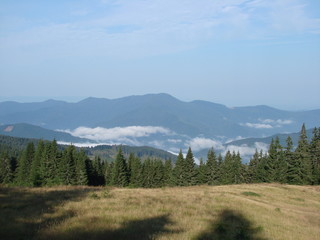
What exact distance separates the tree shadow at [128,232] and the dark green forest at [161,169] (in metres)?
57.8

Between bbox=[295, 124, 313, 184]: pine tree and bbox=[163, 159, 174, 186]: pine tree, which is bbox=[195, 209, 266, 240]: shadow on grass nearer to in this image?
bbox=[295, 124, 313, 184]: pine tree

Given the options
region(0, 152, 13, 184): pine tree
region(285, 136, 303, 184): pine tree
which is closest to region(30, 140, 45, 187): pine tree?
region(0, 152, 13, 184): pine tree

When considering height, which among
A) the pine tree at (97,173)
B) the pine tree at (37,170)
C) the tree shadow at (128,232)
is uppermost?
the tree shadow at (128,232)

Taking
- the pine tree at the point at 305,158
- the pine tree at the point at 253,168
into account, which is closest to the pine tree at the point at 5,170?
the pine tree at the point at 253,168

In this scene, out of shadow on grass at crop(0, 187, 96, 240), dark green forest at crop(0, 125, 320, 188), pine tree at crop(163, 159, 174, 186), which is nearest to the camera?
shadow on grass at crop(0, 187, 96, 240)

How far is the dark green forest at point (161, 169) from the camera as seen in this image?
79188 millimetres

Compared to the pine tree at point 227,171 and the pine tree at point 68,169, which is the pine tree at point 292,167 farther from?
the pine tree at point 68,169

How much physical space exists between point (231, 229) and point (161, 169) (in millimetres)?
100348

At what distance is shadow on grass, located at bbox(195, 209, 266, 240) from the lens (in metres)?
11.6

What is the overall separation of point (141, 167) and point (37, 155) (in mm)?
36985

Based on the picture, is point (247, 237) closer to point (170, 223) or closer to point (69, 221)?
point (170, 223)

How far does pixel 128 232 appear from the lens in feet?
34.1

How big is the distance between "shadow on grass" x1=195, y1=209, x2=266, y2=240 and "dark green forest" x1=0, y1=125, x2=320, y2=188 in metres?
57.0

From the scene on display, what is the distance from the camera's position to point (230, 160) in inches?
4188
